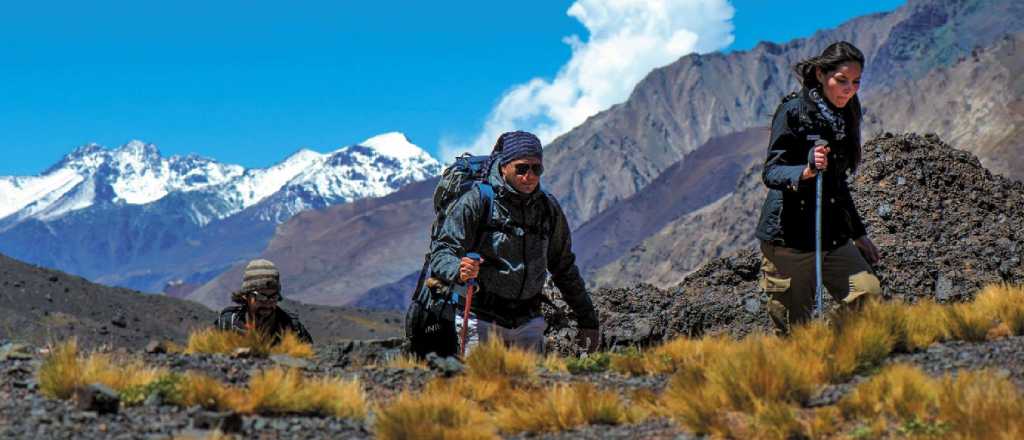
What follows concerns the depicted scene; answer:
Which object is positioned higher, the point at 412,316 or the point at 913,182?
the point at 913,182

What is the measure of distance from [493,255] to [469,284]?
0.28 m

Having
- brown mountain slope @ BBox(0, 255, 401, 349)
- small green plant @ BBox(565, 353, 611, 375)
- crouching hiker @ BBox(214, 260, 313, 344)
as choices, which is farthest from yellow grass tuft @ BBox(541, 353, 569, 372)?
brown mountain slope @ BBox(0, 255, 401, 349)

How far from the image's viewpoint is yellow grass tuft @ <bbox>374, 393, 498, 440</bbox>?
223 inches

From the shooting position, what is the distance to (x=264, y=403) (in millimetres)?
6328

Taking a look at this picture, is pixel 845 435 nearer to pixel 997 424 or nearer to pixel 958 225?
pixel 997 424

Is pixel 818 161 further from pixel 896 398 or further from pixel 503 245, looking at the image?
pixel 503 245

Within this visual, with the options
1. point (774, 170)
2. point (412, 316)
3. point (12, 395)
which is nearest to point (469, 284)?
point (412, 316)

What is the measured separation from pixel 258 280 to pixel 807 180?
4.63 m

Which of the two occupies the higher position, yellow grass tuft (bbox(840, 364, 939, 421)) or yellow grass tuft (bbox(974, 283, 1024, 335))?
yellow grass tuft (bbox(974, 283, 1024, 335))

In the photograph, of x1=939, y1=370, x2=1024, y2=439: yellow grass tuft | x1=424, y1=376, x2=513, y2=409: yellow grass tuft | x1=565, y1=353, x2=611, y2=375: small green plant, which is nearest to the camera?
x1=939, y1=370, x2=1024, y2=439: yellow grass tuft

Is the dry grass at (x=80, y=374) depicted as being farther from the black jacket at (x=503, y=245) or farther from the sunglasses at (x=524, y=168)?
the sunglasses at (x=524, y=168)

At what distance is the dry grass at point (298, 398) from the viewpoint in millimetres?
6348

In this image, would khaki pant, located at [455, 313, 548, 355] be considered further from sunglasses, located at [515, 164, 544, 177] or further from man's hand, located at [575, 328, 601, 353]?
sunglasses, located at [515, 164, 544, 177]

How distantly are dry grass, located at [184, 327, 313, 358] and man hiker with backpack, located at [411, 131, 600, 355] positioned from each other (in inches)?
44.9
